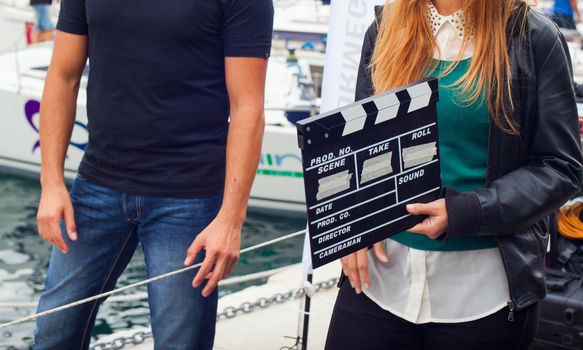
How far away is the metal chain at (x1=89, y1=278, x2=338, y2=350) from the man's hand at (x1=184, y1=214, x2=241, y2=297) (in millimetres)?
1927

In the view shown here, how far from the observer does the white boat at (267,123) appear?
409 inches

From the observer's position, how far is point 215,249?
259cm

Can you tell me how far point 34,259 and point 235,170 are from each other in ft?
21.2

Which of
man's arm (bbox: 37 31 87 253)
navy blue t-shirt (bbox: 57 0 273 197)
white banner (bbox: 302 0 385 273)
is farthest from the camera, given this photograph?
white banner (bbox: 302 0 385 273)

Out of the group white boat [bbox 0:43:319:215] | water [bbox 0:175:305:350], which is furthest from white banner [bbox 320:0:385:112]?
white boat [bbox 0:43:319:215]

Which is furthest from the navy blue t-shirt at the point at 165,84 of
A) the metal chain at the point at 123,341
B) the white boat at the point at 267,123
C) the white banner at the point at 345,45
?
the white boat at the point at 267,123

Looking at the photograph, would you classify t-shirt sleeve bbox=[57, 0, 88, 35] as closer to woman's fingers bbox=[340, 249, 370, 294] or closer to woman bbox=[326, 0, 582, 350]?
woman bbox=[326, 0, 582, 350]

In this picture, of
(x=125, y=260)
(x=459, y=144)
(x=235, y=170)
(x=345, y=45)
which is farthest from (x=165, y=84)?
(x=345, y=45)

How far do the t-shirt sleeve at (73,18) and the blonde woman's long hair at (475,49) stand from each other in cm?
92

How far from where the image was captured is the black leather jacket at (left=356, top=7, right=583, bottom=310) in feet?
7.10

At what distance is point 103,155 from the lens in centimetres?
274

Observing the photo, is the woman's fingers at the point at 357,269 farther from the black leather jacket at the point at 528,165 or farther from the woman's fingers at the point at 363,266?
the black leather jacket at the point at 528,165

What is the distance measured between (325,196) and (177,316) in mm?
734

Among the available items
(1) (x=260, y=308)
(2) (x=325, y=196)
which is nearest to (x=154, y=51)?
(2) (x=325, y=196)
